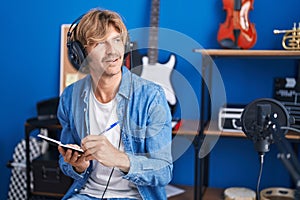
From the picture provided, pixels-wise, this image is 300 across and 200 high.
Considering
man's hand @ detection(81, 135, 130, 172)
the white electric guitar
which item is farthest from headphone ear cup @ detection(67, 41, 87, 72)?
the white electric guitar

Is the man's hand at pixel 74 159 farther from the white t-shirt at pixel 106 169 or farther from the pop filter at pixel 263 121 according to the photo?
the pop filter at pixel 263 121

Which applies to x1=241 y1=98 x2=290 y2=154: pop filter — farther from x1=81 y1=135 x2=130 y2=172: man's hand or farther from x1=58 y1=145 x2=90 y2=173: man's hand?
x1=58 y1=145 x2=90 y2=173: man's hand

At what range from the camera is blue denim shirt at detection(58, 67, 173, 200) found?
1241 millimetres

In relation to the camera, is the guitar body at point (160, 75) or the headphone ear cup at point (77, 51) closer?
→ the headphone ear cup at point (77, 51)

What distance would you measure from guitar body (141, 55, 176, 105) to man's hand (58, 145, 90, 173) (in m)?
0.69

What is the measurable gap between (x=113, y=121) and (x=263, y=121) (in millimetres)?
603

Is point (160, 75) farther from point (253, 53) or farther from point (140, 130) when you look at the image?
point (140, 130)

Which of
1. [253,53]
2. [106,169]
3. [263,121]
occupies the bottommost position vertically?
[106,169]

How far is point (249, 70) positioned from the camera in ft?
6.56

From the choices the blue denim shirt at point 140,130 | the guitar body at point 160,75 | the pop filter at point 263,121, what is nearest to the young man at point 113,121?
the blue denim shirt at point 140,130

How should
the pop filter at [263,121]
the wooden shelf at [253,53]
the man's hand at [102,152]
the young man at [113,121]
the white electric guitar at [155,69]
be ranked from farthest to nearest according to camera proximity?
the white electric guitar at [155,69] < the wooden shelf at [253,53] < the young man at [113,121] < the man's hand at [102,152] < the pop filter at [263,121]

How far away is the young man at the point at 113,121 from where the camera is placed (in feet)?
4.03

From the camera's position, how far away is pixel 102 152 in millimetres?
1104

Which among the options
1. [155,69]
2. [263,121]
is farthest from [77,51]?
[155,69]
